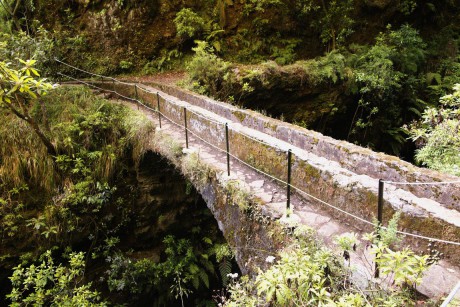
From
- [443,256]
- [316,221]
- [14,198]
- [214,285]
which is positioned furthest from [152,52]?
[443,256]

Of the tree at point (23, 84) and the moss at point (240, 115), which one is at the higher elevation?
the tree at point (23, 84)

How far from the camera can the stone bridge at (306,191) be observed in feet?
11.6

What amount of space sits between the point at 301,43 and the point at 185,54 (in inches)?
190

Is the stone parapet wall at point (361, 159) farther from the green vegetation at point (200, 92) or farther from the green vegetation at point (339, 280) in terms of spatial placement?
the green vegetation at point (339, 280)

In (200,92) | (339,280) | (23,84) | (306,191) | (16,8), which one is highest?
(16,8)

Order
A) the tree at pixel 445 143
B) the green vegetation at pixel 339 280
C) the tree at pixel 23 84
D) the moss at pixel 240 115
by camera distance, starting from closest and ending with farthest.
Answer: the green vegetation at pixel 339 280 → the tree at pixel 23 84 → the tree at pixel 445 143 → the moss at pixel 240 115

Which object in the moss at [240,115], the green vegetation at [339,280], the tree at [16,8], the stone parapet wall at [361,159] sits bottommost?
the green vegetation at [339,280]

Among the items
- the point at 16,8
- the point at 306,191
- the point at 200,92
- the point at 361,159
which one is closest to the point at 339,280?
the point at 306,191

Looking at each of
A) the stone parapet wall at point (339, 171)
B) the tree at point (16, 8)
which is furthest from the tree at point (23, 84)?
the tree at point (16, 8)

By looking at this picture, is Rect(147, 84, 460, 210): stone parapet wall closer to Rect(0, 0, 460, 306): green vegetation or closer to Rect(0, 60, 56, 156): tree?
Rect(0, 0, 460, 306): green vegetation

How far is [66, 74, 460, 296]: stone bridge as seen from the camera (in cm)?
354

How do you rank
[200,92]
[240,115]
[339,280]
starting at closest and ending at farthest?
[339,280], [240,115], [200,92]

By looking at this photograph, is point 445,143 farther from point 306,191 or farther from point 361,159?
point 306,191

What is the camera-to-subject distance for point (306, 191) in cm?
494
